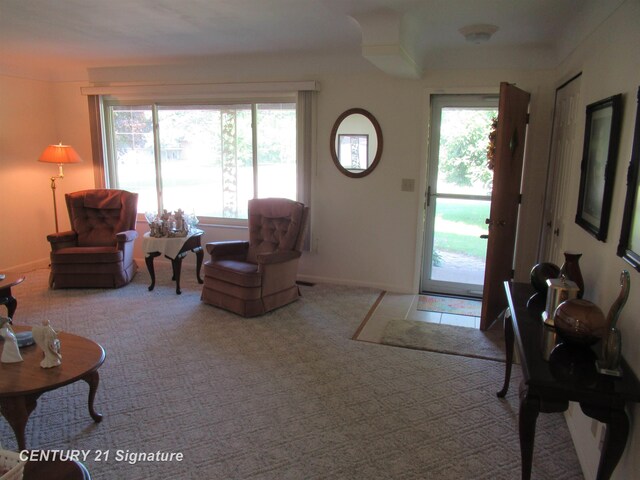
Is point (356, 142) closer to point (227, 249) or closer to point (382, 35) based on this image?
point (382, 35)

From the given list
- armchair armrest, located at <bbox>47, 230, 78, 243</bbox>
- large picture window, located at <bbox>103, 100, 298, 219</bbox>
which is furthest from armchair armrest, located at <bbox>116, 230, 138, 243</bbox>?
large picture window, located at <bbox>103, 100, 298, 219</bbox>

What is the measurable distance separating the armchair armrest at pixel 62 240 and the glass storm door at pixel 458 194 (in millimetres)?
3837

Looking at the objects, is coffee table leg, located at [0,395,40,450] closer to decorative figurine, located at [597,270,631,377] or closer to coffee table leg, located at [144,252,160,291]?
decorative figurine, located at [597,270,631,377]

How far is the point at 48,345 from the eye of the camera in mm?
2301

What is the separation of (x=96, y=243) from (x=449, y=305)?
12.7 feet

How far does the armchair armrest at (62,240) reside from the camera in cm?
479

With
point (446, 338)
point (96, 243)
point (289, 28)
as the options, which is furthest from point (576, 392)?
point (96, 243)

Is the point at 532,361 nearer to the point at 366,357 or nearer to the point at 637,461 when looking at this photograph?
the point at 637,461

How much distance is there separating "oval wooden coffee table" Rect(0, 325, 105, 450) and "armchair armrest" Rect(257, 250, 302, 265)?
1.73 meters

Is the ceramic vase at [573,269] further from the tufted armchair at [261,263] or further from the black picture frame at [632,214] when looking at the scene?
the tufted armchair at [261,263]

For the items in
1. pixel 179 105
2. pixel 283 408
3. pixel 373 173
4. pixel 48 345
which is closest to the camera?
pixel 48 345

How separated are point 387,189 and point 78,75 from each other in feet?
13.6

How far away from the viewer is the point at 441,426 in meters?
2.52

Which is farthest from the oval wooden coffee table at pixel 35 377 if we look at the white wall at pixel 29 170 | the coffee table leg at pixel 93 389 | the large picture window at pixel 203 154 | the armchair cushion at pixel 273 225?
the white wall at pixel 29 170
